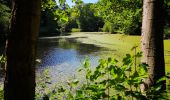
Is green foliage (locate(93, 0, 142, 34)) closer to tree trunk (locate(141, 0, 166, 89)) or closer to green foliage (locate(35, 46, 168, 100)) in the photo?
tree trunk (locate(141, 0, 166, 89))

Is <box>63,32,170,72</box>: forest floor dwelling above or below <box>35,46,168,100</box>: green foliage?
below

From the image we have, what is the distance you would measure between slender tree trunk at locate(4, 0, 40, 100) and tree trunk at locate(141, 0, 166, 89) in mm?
1544

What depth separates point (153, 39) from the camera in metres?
3.60

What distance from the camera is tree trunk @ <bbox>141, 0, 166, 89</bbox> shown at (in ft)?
11.7

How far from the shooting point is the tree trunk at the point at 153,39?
3.58 meters

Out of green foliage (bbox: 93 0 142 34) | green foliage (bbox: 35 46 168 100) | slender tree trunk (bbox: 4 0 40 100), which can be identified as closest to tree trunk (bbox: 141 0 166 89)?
green foliage (bbox: 35 46 168 100)

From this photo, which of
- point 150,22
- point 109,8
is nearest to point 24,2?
point 150,22

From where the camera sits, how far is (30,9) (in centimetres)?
246

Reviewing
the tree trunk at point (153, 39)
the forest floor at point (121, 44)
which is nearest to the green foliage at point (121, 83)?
the tree trunk at point (153, 39)

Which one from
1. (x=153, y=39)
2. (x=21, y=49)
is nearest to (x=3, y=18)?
(x=153, y=39)

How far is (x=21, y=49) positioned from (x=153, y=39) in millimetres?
1726

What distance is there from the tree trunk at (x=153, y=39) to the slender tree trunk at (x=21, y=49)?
154cm

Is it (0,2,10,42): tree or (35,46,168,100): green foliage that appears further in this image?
(0,2,10,42): tree

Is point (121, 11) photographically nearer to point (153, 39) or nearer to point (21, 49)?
point (153, 39)
